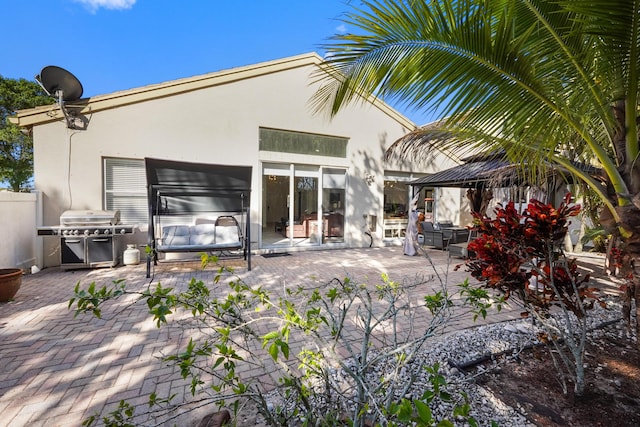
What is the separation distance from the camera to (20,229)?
548 cm

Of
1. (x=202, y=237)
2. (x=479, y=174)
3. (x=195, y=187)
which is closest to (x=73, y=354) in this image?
(x=202, y=237)

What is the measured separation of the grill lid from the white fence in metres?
0.64

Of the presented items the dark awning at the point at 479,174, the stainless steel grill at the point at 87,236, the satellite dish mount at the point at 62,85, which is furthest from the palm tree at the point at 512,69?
the satellite dish mount at the point at 62,85

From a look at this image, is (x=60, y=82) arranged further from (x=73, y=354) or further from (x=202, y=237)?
(x=73, y=354)

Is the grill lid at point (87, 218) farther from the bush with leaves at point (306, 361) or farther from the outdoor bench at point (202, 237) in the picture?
the bush with leaves at point (306, 361)

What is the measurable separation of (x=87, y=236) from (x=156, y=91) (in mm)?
3635

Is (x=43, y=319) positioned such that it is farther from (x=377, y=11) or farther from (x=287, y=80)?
(x=287, y=80)

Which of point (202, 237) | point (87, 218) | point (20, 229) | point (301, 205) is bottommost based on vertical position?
point (202, 237)

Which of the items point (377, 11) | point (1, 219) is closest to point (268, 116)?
point (1, 219)

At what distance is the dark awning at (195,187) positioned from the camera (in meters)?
5.74

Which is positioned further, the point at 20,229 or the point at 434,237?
the point at 434,237

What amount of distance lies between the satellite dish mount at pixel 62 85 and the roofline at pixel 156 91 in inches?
6.0

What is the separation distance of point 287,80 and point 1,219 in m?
6.95

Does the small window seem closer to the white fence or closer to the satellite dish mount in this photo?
the satellite dish mount
